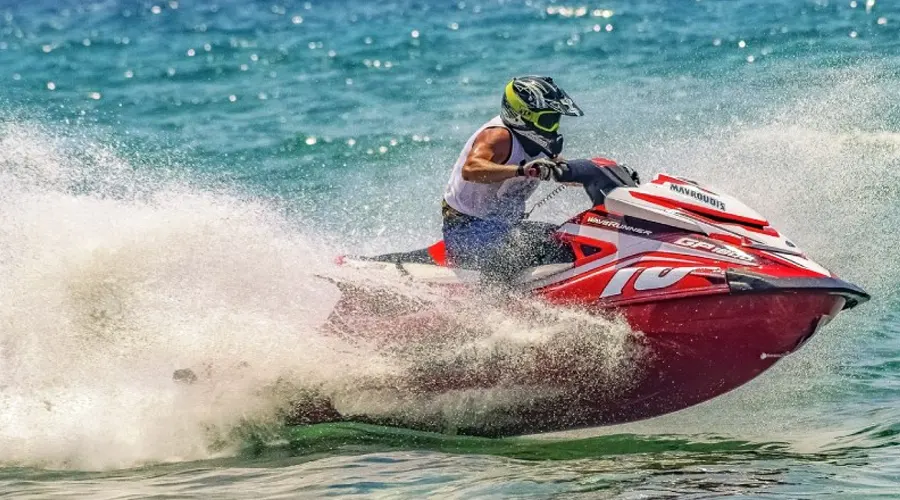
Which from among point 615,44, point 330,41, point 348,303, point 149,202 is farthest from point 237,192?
point 330,41

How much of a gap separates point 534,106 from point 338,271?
57.9 inches

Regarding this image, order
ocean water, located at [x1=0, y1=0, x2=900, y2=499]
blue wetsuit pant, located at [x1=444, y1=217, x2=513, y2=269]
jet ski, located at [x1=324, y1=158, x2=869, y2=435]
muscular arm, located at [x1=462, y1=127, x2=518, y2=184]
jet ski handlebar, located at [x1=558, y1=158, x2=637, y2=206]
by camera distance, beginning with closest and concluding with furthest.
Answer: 1. jet ski, located at [x1=324, y1=158, x2=869, y2=435]
2. ocean water, located at [x1=0, y1=0, x2=900, y2=499]
3. jet ski handlebar, located at [x1=558, y1=158, x2=637, y2=206]
4. muscular arm, located at [x1=462, y1=127, x2=518, y2=184]
5. blue wetsuit pant, located at [x1=444, y1=217, x2=513, y2=269]

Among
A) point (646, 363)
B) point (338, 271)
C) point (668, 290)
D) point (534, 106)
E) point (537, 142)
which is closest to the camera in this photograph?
point (668, 290)

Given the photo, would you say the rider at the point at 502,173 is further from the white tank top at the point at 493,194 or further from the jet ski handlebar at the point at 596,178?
the jet ski handlebar at the point at 596,178

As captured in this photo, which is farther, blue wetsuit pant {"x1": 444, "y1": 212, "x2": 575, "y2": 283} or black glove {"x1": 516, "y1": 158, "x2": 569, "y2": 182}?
blue wetsuit pant {"x1": 444, "y1": 212, "x2": 575, "y2": 283}


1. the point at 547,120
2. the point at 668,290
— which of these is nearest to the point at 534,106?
the point at 547,120

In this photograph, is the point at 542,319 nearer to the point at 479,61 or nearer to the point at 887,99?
the point at 887,99

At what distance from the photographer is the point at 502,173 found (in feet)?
22.1

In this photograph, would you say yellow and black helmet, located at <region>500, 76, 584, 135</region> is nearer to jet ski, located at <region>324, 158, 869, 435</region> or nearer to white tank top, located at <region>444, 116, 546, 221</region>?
white tank top, located at <region>444, 116, 546, 221</region>

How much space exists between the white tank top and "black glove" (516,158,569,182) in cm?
39

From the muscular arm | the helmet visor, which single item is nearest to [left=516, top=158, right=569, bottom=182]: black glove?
the muscular arm

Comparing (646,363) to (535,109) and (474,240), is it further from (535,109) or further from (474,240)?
(535,109)

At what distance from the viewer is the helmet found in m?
6.86

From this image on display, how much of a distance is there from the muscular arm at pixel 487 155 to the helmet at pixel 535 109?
0.10m
